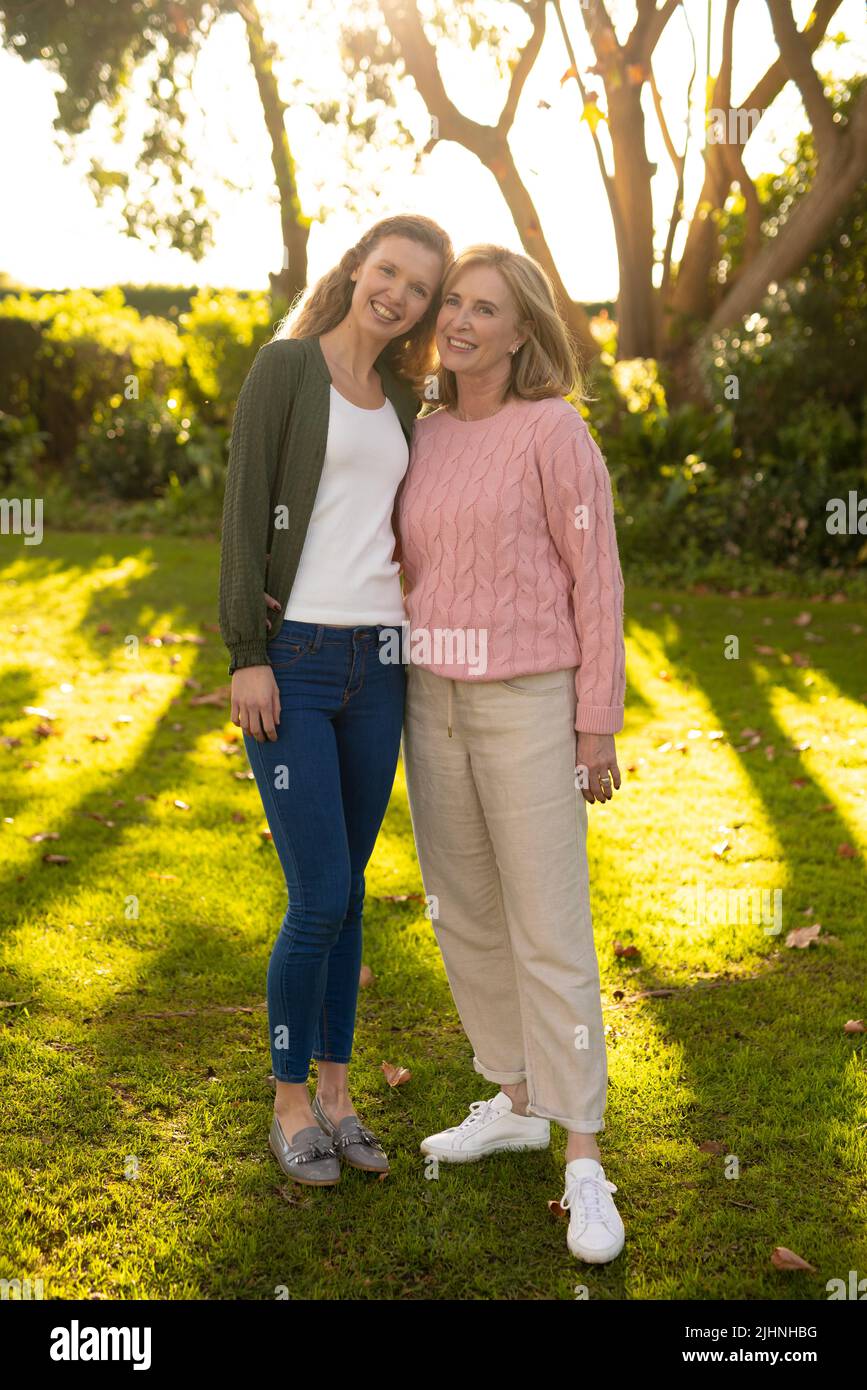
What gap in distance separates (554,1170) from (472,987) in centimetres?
50

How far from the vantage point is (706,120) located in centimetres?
1220

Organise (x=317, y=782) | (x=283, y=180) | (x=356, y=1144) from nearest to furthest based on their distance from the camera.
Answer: (x=317, y=782)
(x=356, y=1144)
(x=283, y=180)

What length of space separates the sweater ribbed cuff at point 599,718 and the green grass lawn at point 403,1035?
115cm

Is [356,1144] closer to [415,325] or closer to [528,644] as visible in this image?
[528,644]

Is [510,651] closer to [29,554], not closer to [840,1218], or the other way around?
[840,1218]

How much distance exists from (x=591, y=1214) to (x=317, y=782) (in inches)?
45.9

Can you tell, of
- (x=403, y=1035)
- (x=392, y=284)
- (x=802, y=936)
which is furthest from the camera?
(x=802, y=936)

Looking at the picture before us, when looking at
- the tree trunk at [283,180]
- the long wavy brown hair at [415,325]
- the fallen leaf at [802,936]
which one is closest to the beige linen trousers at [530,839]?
the long wavy brown hair at [415,325]

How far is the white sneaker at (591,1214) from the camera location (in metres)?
2.74

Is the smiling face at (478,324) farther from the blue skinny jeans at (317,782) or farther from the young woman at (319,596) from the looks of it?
the blue skinny jeans at (317,782)

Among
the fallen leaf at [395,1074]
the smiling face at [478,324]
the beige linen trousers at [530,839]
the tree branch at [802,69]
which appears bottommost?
the fallen leaf at [395,1074]

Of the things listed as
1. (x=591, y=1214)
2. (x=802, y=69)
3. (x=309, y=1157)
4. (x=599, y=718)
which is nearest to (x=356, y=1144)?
(x=309, y=1157)

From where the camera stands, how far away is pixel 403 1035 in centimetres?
378
